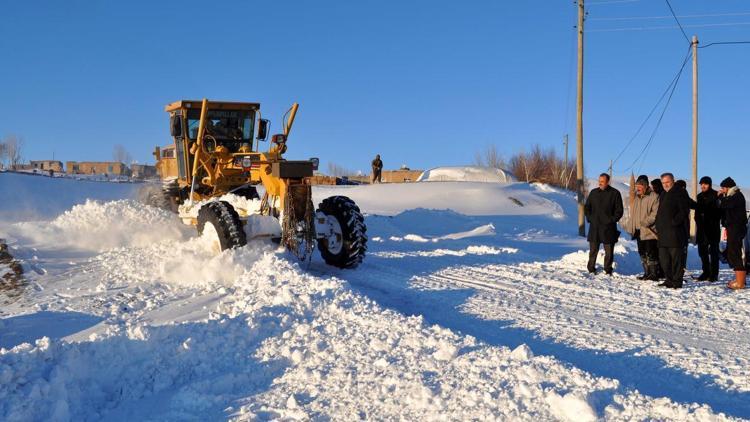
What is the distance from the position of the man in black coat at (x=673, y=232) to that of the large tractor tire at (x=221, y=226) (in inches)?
225

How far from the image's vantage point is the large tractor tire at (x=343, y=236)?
29.3 ft

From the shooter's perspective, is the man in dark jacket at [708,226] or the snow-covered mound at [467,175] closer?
the man in dark jacket at [708,226]

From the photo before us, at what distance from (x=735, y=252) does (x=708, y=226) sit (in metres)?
0.61

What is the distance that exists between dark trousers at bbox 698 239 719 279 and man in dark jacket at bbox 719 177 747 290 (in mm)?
291

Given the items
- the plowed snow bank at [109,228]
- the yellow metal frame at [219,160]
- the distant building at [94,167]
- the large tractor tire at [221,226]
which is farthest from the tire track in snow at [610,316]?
the distant building at [94,167]

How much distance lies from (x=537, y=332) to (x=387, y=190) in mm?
19496

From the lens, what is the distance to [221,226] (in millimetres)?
8594

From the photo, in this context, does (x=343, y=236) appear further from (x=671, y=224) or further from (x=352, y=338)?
(x=671, y=224)

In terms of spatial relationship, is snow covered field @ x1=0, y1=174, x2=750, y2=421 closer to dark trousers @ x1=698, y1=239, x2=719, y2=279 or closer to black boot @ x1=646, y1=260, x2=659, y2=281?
Answer: black boot @ x1=646, y1=260, x2=659, y2=281

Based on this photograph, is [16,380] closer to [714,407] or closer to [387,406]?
[387,406]

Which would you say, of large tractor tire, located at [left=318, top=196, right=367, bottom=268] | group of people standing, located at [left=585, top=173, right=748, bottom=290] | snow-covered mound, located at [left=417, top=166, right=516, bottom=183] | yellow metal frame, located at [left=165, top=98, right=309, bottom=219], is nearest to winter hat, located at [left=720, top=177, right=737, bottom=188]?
group of people standing, located at [left=585, top=173, right=748, bottom=290]

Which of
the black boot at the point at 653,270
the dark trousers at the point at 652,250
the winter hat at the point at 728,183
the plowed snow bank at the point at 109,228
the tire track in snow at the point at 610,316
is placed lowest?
the tire track in snow at the point at 610,316

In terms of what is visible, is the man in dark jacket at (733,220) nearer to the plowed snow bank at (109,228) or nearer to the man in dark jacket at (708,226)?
the man in dark jacket at (708,226)

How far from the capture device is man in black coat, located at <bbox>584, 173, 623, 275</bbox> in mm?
9234
